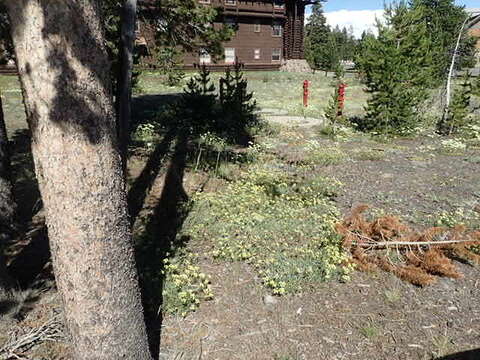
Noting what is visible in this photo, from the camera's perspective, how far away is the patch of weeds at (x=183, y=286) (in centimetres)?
439

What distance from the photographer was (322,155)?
10.9 meters

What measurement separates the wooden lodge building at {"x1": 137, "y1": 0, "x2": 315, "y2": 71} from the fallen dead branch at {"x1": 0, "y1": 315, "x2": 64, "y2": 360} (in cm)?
3484

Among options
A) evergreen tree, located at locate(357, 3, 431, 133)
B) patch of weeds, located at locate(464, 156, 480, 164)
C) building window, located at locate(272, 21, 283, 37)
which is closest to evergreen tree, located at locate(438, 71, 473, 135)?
evergreen tree, located at locate(357, 3, 431, 133)

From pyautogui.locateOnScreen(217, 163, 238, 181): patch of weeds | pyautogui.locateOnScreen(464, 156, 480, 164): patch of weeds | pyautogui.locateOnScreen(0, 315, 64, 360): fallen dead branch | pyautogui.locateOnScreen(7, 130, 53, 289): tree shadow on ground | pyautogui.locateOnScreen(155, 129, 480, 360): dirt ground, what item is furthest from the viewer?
pyautogui.locateOnScreen(464, 156, 480, 164): patch of weeds

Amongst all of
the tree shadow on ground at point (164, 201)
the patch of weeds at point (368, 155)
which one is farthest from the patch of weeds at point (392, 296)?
the patch of weeds at point (368, 155)

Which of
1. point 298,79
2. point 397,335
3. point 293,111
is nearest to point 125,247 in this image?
point 397,335

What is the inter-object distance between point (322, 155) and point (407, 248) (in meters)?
5.51

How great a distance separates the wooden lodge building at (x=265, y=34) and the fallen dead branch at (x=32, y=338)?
3484cm

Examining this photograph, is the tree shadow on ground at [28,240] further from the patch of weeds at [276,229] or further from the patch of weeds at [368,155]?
the patch of weeds at [368,155]

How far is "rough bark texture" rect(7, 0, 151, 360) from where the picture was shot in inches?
89.3

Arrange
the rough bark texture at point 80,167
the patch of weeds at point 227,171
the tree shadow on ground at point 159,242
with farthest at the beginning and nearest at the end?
the patch of weeds at point 227,171, the tree shadow on ground at point 159,242, the rough bark texture at point 80,167

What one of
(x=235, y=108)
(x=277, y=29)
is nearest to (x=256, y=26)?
(x=277, y=29)

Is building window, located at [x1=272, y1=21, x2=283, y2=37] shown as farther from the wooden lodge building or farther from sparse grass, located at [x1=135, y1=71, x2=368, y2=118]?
sparse grass, located at [x1=135, y1=71, x2=368, y2=118]

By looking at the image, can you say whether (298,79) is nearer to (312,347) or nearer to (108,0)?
(108,0)
